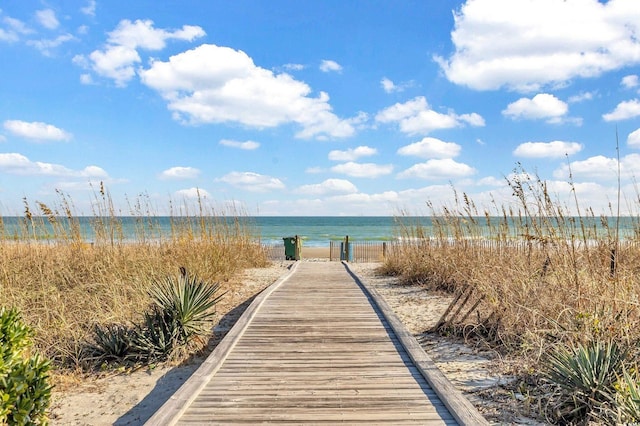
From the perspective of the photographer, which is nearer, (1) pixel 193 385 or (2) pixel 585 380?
(2) pixel 585 380

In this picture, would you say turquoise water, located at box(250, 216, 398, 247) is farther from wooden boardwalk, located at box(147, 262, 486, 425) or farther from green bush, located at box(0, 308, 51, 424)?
green bush, located at box(0, 308, 51, 424)

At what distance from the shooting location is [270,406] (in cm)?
326

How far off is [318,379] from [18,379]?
2.25 m

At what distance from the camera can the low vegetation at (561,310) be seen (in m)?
3.24

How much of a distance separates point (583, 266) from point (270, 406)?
4.02 meters

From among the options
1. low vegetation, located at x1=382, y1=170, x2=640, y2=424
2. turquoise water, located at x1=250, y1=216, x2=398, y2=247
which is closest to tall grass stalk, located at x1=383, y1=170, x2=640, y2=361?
low vegetation, located at x1=382, y1=170, x2=640, y2=424

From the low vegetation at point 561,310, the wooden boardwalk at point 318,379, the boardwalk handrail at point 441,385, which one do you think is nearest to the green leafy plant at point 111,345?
the wooden boardwalk at point 318,379

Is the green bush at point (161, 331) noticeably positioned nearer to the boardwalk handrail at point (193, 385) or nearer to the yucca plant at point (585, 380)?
the boardwalk handrail at point (193, 385)

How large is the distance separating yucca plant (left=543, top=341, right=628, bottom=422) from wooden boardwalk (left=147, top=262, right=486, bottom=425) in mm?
814

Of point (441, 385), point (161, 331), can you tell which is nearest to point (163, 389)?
point (161, 331)

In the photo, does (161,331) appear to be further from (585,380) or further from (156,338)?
(585,380)

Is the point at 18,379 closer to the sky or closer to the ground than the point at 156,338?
closer to the sky

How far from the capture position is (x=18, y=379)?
2.65 m

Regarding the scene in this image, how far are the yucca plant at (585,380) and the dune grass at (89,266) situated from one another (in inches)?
195
